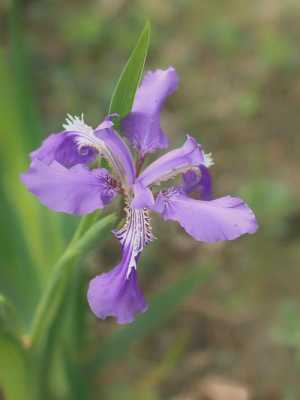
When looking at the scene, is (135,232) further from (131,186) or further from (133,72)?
Answer: (133,72)

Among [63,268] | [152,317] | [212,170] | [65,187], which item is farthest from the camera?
[212,170]

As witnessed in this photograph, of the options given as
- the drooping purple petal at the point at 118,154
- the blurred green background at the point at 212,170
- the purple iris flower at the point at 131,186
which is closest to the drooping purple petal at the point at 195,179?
the purple iris flower at the point at 131,186

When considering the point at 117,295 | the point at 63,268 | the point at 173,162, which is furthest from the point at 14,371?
the point at 173,162

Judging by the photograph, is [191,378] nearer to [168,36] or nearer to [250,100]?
[250,100]

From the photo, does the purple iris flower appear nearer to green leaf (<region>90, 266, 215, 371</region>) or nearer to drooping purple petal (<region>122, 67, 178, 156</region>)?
drooping purple petal (<region>122, 67, 178, 156</region>)

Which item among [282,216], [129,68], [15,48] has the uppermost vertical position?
[15,48]

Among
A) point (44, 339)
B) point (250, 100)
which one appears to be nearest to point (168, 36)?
point (250, 100)

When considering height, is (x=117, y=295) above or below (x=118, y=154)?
below
